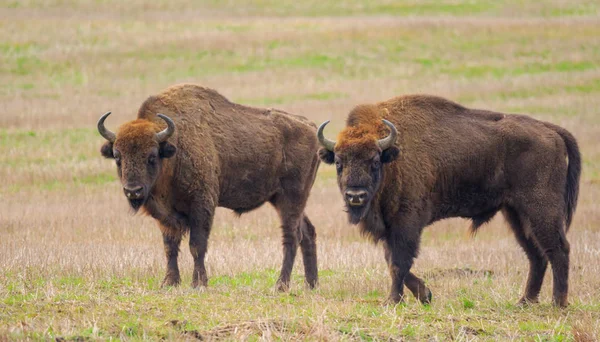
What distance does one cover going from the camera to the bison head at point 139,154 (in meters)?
10.5

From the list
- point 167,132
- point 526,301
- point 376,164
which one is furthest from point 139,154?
point 526,301

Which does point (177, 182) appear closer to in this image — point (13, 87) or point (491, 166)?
point (491, 166)

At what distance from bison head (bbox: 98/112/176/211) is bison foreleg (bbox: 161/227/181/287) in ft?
2.33

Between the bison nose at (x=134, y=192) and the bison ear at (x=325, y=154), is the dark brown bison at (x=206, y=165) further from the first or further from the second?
the bison ear at (x=325, y=154)

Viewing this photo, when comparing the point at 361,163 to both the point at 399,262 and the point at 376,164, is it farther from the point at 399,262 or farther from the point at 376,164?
the point at 399,262

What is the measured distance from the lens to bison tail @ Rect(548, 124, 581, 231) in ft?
35.3

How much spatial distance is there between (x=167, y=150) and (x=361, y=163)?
2.44 meters

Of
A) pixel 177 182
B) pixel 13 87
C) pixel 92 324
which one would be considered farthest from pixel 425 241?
pixel 13 87

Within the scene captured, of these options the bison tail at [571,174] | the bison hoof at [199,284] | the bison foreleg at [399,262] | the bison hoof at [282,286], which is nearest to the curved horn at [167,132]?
the bison hoof at [199,284]

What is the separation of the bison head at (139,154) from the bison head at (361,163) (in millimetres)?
2130

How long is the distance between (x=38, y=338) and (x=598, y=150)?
20.3 meters

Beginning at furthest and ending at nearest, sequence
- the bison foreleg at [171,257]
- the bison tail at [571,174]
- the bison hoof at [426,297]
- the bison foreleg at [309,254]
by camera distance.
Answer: the bison foreleg at [309,254] → the bison foreleg at [171,257] → the bison tail at [571,174] → the bison hoof at [426,297]

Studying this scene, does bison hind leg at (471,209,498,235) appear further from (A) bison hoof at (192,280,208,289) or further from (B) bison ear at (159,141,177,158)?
(B) bison ear at (159,141,177,158)

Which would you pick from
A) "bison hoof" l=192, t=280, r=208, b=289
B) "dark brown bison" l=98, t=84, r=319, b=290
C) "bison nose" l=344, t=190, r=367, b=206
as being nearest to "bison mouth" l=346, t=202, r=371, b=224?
"bison nose" l=344, t=190, r=367, b=206
